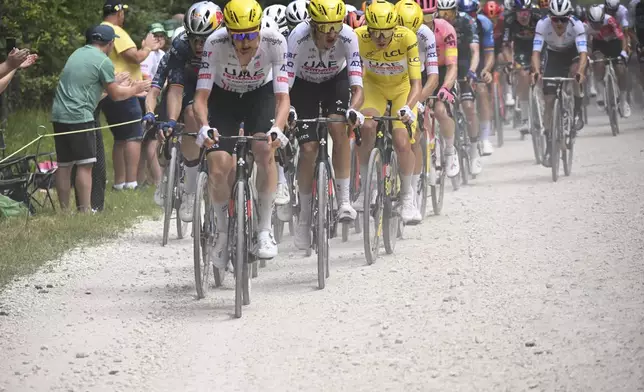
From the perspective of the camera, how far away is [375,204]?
11102 millimetres

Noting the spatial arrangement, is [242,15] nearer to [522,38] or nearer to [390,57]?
[390,57]

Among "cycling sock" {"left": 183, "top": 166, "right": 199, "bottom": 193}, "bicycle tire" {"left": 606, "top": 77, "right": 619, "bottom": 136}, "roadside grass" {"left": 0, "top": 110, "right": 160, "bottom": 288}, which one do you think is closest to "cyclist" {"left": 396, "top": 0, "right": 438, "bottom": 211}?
"cycling sock" {"left": 183, "top": 166, "right": 199, "bottom": 193}

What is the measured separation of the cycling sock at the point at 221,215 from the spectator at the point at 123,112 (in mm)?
6204

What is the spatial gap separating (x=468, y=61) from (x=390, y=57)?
5.91 meters

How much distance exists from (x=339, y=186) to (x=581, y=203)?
3874 mm

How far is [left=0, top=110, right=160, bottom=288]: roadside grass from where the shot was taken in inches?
433

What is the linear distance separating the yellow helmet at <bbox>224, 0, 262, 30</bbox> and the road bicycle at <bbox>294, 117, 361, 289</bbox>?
116 cm

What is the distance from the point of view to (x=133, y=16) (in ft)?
70.7

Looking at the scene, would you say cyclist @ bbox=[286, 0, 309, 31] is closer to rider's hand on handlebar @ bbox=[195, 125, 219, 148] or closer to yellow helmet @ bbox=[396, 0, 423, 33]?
yellow helmet @ bbox=[396, 0, 423, 33]

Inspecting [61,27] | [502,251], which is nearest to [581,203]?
[502,251]

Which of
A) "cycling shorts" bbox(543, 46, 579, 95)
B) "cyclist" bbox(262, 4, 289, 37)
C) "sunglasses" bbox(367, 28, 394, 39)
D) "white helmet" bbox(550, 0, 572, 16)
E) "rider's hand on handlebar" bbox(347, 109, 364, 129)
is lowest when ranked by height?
"cycling shorts" bbox(543, 46, 579, 95)

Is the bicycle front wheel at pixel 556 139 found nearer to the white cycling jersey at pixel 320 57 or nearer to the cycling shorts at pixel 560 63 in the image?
the cycling shorts at pixel 560 63

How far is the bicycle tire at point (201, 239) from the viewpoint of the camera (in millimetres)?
9141

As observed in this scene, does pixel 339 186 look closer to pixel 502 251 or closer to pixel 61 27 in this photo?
pixel 502 251
